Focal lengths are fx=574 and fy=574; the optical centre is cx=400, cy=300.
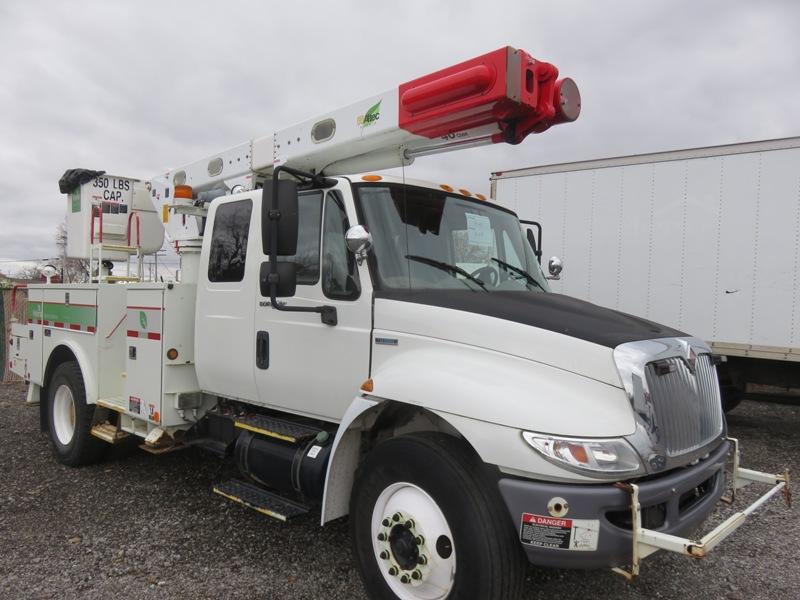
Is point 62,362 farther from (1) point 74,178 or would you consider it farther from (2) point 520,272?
(2) point 520,272

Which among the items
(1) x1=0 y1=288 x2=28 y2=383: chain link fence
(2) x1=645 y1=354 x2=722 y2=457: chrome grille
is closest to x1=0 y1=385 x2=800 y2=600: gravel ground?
(2) x1=645 y1=354 x2=722 y2=457: chrome grille

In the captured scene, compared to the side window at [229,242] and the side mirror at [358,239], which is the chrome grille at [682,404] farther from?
the side window at [229,242]

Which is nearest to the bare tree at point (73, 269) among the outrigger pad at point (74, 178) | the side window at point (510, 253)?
the outrigger pad at point (74, 178)

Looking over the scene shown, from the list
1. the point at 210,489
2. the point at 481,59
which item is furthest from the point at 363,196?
the point at 210,489

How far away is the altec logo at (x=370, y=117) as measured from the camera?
12.7 feet

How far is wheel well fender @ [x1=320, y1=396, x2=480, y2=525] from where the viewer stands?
3086mm

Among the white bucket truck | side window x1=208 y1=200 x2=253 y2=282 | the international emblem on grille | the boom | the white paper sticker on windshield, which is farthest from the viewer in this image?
side window x1=208 y1=200 x2=253 y2=282

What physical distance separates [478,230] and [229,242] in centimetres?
183

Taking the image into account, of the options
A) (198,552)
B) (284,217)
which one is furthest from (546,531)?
(198,552)

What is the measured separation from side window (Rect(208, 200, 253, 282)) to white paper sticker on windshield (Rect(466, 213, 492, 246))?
157 centimetres

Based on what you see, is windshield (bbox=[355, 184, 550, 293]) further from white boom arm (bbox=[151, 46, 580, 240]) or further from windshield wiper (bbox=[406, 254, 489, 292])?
white boom arm (bbox=[151, 46, 580, 240])

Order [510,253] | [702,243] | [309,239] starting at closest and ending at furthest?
[309,239], [510,253], [702,243]

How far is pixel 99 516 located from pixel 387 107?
12.6 feet

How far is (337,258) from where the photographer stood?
11.5ft
